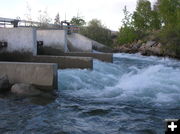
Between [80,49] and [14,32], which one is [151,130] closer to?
[14,32]

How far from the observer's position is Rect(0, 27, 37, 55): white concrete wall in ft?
43.2

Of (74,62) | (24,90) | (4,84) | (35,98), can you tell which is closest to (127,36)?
(74,62)

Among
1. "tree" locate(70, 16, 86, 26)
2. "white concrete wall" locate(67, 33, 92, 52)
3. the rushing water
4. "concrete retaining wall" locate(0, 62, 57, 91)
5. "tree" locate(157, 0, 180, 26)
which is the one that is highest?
"tree" locate(157, 0, 180, 26)

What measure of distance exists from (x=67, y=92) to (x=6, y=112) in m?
2.86

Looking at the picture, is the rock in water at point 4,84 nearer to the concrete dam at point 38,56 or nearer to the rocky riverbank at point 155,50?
the concrete dam at point 38,56

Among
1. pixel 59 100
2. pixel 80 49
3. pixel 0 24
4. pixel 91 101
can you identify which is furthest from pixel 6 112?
pixel 80 49

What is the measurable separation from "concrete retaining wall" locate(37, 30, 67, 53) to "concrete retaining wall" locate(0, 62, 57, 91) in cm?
814

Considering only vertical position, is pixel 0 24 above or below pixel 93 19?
below

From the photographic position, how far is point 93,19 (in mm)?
48312

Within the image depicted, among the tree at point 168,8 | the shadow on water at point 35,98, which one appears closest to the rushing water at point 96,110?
the shadow on water at point 35,98

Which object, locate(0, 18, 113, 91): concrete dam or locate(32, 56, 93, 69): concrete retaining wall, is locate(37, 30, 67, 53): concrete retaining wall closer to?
locate(0, 18, 113, 91): concrete dam

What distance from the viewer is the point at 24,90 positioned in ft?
27.3

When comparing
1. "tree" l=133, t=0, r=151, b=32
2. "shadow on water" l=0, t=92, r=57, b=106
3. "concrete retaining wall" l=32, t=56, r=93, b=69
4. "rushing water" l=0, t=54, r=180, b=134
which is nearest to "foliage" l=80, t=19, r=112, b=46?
"tree" l=133, t=0, r=151, b=32

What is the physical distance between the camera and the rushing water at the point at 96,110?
548 centimetres
